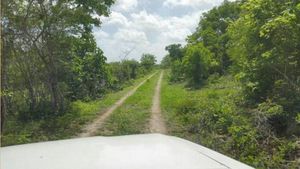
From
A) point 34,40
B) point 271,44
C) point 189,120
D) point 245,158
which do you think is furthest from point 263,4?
point 34,40

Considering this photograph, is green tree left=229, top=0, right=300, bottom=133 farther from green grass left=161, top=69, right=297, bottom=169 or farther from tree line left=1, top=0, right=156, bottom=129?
tree line left=1, top=0, right=156, bottom=129

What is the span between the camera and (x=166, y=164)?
6.45ft

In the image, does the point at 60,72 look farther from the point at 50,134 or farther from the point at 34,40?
the point at 50,134

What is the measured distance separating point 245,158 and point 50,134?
25.0 ft

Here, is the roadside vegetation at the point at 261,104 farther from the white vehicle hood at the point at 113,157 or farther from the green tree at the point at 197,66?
the green tree at the point at 197,66

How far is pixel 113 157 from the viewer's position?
6.90ft

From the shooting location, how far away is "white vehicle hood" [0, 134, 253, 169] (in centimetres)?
196

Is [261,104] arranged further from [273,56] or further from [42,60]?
[42,60]

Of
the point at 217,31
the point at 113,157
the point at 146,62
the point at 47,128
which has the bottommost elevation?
the point at 47,128

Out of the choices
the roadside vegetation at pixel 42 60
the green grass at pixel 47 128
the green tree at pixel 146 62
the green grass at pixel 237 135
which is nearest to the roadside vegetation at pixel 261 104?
the green grass at pixel 237 135

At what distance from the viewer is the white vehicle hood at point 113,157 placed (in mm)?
1961

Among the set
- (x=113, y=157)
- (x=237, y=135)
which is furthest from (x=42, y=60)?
(x=113, y=157)

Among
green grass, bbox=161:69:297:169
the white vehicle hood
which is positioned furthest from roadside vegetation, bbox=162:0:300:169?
the white vehicle hood

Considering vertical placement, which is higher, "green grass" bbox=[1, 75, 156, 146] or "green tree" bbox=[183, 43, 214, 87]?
"green tree" bbox=[183, 43, 214, 87]
